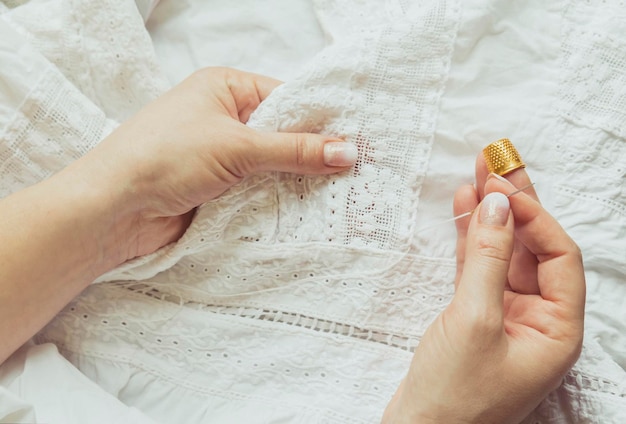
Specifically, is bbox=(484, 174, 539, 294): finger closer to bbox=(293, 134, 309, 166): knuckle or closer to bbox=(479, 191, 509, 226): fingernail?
bbox=(479, 191, 509, 226): fingernail

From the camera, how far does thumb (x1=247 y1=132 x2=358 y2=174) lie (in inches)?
32.8

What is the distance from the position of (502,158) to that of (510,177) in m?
0.03

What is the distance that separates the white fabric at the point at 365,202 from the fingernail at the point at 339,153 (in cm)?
3

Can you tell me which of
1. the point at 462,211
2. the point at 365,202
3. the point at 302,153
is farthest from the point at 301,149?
the point at 462,211

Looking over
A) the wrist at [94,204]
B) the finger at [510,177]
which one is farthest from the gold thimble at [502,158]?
the wrist at [94,204]

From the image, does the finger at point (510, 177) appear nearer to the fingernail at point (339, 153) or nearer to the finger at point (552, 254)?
the finger at point (552, 254)

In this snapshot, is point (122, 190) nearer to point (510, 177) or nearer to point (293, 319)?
point (293, 319)

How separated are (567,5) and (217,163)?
1.97 ft

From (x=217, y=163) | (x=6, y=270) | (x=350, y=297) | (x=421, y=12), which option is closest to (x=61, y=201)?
(x=6, y=270)

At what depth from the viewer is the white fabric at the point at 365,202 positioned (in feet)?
2.86

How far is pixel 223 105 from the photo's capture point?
2.97 feet

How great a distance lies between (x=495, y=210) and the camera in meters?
0.73

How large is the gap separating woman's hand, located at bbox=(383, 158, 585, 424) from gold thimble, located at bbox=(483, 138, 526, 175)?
0.02 metres

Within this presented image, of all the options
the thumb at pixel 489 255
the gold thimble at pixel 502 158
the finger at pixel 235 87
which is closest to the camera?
the thumb at pixel 489 255
